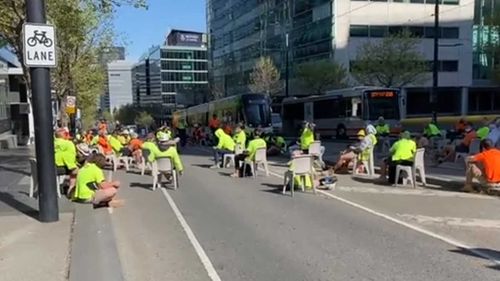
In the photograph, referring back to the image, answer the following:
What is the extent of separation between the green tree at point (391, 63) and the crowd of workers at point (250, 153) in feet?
113

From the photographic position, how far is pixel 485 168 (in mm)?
14086

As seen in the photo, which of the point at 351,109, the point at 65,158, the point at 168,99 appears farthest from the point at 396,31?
the point at 168,99

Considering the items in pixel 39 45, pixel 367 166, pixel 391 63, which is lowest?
pixel 367 166

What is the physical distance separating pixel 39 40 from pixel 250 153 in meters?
9.63

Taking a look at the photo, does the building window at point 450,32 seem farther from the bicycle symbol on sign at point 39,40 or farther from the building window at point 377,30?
the bicycle symbol on sign at point 39,40

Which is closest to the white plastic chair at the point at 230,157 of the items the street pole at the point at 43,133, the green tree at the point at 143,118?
the street pole at the point at 43,133

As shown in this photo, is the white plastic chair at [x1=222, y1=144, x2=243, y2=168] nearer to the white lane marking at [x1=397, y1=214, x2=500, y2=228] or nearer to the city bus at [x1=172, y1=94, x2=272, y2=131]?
the white lane marking at [x1=397, y1=214, x2=500, y2=228]

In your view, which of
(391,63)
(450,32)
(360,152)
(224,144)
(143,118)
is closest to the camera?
(360,152)

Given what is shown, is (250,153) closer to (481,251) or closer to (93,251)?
(481,251)

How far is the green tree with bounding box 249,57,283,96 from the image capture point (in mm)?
78875

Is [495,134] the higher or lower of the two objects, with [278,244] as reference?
higher

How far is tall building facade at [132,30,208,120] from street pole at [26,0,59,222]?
12919 cm

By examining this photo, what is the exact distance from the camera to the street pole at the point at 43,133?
387 inches

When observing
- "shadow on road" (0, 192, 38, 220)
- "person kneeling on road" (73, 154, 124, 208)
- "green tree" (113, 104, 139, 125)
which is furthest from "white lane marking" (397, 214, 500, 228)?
"green tree" (113, 104, 139, 125)
